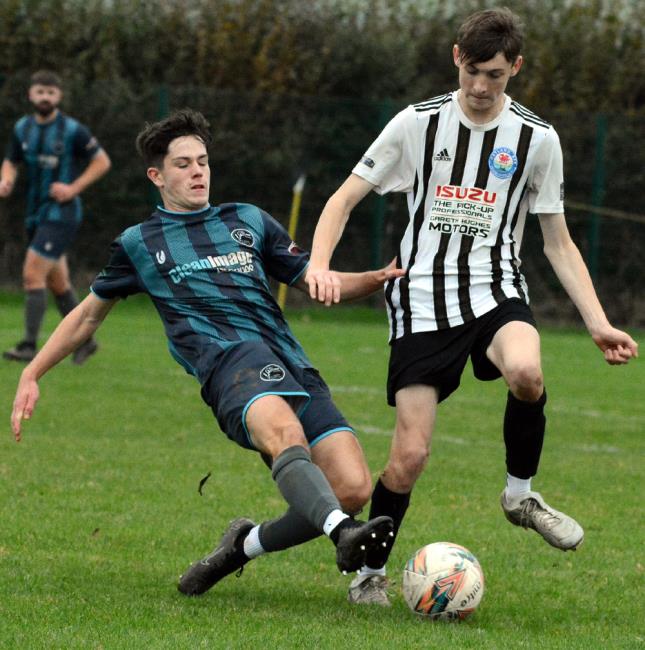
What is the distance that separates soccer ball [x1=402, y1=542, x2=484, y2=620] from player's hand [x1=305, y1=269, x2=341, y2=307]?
100cm

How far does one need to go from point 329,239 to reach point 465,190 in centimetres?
62

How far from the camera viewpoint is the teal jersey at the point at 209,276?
17.3ft

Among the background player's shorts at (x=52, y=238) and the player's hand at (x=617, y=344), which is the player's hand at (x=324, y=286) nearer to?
the player's hand at (x=617, y=344)

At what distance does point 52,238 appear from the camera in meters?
12.1

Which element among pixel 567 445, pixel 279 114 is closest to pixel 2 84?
pixel 279 114

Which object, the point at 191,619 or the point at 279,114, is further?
the point at 279,114

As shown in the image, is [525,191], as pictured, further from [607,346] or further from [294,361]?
[294,361]

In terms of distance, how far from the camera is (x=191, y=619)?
16.0 feet

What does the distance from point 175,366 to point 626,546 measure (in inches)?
263

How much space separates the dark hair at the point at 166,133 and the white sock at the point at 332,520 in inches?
65.2

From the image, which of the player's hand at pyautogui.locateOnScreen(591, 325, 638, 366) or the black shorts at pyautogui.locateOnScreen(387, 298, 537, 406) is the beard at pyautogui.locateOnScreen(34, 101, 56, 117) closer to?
the black shorts at pyautogui.locateOnScreen(387, 298, 537, 406)

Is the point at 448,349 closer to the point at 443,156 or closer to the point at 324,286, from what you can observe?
the point at 443,156

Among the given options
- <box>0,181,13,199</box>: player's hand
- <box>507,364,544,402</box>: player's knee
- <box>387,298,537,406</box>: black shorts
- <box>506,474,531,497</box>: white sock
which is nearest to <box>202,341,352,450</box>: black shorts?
<box>387,298,537,406</box>: black shorts

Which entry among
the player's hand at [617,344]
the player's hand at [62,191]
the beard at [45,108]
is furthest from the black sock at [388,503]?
the beard at [45,108]
